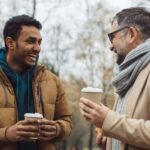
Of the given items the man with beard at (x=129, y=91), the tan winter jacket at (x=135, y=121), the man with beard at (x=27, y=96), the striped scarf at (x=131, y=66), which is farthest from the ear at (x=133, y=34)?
the man with beard at (x=27, y=96)

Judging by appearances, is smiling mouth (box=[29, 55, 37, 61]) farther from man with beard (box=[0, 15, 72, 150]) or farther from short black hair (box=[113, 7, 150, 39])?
short black hair (box=[113, 7, 150, 39])

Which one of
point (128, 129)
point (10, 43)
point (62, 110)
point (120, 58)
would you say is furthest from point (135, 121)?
point (10, 43)

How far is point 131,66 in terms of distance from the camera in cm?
317

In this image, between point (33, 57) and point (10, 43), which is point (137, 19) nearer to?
point (33, 57)

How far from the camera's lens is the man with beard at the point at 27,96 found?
12.8 feet

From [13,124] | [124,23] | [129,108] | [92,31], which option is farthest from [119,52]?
[92,31]

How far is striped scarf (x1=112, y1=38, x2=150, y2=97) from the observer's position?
312 centimetres

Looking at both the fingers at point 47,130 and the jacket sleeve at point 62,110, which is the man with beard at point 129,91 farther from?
the jacket sleeve at point 62,110

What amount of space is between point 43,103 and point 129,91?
1195 millimetres

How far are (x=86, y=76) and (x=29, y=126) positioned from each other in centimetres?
3280

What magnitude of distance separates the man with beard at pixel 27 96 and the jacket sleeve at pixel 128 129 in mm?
906

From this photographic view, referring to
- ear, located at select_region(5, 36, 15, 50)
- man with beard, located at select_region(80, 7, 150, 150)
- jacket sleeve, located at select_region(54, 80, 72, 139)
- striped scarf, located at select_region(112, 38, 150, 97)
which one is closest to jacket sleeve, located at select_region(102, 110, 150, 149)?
man with beard, located at select_region(80, 7, 150, 150)

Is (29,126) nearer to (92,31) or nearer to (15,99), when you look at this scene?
(15,99)

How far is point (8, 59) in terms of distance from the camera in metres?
4.33
